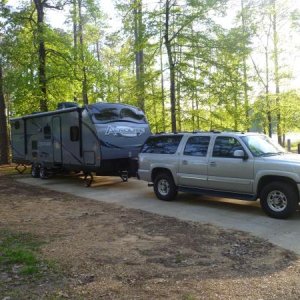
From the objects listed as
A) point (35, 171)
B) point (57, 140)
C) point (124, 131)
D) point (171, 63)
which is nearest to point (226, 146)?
point (124, 131)

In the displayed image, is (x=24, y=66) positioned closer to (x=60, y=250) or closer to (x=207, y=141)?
(x=207, y=141)

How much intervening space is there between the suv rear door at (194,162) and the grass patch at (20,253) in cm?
453

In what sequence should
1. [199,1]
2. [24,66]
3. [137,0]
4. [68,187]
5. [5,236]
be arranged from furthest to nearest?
[24,66] < [137,0] < [199,1] < [68,187] < [5,236]

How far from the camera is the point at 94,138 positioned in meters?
13.0

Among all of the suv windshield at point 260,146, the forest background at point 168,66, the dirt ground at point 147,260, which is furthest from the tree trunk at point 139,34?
the dirt ground at point 147,260

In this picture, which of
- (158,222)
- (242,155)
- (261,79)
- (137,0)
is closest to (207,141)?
(242,155)

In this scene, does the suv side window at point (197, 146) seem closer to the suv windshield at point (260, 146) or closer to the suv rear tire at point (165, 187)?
the suv rear tire at point (165, 187)

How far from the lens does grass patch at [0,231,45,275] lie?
5332 mm

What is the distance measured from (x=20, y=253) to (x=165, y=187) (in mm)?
5578

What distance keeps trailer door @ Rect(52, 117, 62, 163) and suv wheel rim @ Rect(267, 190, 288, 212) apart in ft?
29.2

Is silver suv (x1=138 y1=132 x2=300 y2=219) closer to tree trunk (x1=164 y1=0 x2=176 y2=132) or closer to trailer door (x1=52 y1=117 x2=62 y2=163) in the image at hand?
trailer door (x1=52 y1=117 x2=62 y2=163)

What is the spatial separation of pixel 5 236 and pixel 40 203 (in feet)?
12.3

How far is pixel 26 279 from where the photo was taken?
4.96 metres

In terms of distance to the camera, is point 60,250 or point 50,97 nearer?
point 60,250
